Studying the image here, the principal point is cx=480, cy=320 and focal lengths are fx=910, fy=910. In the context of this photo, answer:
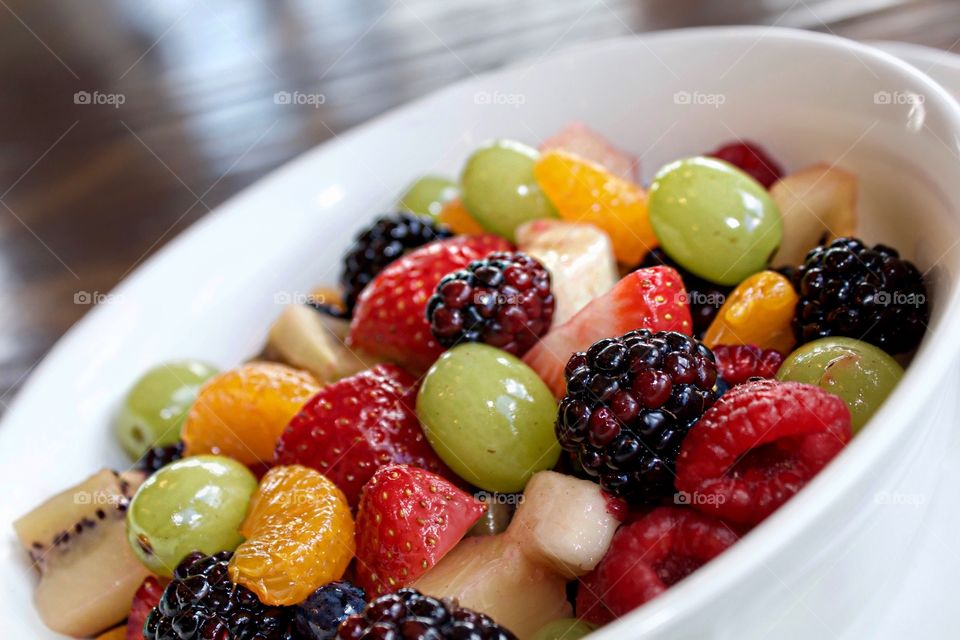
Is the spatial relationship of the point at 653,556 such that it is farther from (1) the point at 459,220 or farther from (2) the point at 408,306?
(1) the point at 459,220

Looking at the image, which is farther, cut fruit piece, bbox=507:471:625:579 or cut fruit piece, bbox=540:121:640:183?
cut fruit piece, bbox=540:121:640:183

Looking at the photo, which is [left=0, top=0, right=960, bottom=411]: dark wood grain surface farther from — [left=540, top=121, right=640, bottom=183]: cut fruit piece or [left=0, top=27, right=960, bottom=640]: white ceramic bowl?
[left=540, top=121, right=640, bottom=183]: cut fruit piece

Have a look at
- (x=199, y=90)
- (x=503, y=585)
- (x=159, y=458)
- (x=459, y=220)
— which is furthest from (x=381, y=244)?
(x=199, y=90)

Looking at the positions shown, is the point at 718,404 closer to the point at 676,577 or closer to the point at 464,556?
the point at 676,577

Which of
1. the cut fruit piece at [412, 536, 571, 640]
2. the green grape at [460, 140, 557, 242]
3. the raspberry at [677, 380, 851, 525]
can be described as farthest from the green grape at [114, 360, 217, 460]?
the raspberry at [677, 380, 851, 525]

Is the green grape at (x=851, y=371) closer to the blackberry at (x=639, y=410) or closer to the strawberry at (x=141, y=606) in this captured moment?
the blackberry at (x=639, y=410)
